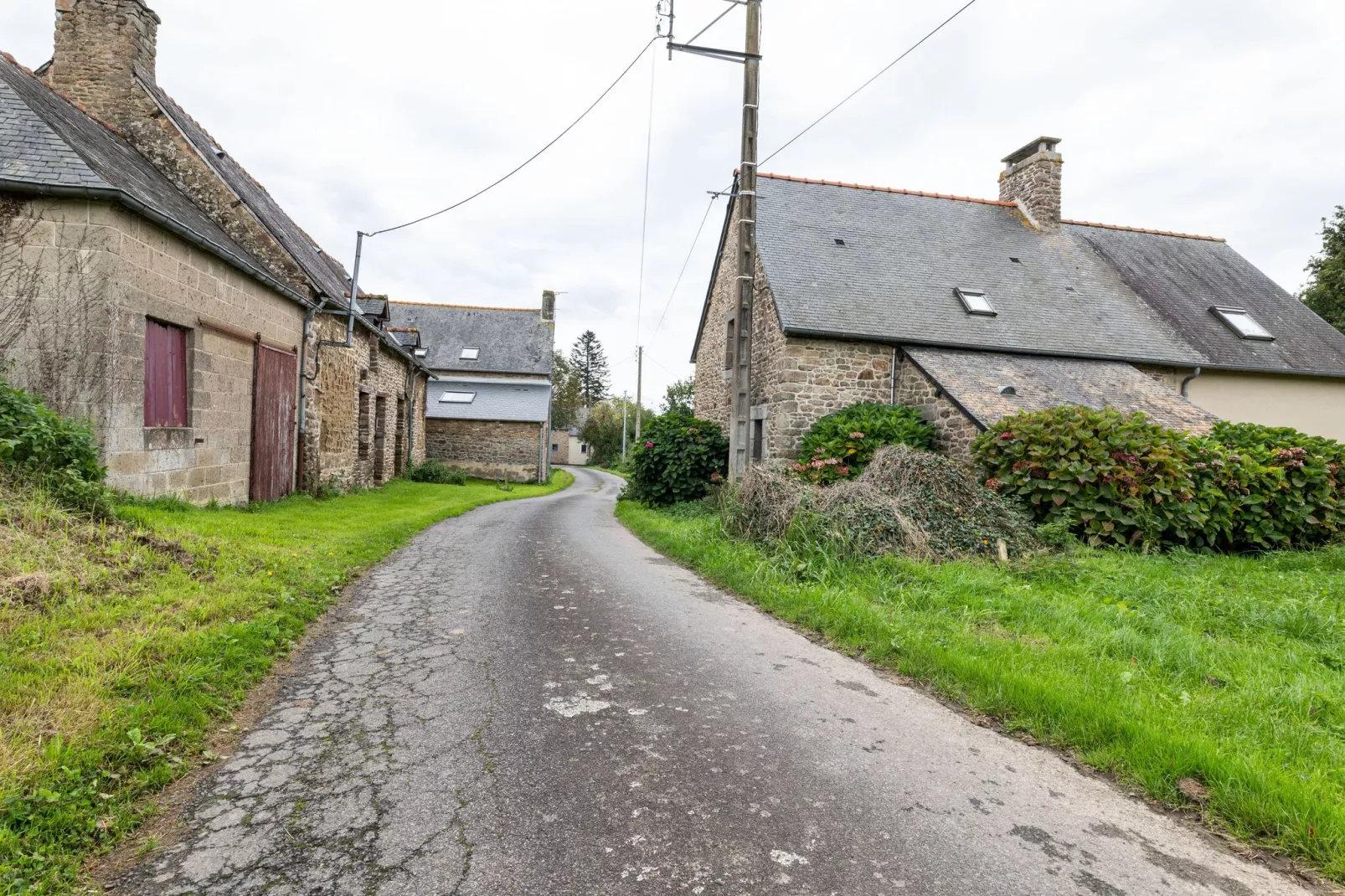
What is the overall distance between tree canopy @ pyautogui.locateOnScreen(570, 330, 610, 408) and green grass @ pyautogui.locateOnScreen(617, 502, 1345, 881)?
77.3 meters

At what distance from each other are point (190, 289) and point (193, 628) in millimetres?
7009

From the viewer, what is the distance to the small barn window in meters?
8.48

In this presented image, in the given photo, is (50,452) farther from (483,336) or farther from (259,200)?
(483,336)

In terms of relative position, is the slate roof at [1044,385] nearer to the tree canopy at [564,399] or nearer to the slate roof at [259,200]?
the slate roof at [259,200]

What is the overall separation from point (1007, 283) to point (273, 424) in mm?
16093

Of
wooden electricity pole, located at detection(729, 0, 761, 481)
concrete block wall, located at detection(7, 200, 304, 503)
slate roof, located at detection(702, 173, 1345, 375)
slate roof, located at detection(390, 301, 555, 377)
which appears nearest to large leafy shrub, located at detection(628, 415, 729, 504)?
slate roof, located at detection(702, 173, 1345, 375)

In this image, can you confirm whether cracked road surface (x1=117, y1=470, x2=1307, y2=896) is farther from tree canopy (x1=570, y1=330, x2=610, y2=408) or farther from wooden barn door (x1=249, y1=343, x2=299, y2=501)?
tree canopy (x1=570, y1=330, x2=610, y2=408)

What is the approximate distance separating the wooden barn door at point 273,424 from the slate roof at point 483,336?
67.4ft

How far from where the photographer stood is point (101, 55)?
38.1 feet

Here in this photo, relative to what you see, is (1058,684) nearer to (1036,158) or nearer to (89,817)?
(89,817)

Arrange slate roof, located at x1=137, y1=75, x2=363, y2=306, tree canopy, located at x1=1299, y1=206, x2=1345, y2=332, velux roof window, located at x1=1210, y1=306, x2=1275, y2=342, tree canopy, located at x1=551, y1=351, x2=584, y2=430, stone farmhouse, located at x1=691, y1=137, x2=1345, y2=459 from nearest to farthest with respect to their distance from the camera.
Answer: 1. slate roof, located at x1=137, y1=75, x2=363, y2=306
2. stone farmhouse, located at x1=691, y1=137, x2=1345, y2=459
3. velux roof window, located at x1=1210, y1=306, x2=1275, y2=342
4. tree canopy, located at x1=1299, y1=206, x2=1345, y2=332
5. tree canopy, located at x1=551, y1=351, x2=584, y2=430

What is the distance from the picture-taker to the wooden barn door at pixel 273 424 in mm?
11234

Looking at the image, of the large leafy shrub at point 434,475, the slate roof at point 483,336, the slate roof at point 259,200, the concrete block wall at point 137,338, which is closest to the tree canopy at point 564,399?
the slate roof at point 483,336

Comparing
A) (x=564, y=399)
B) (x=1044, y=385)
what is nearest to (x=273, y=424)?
(x=1044, y=385)
